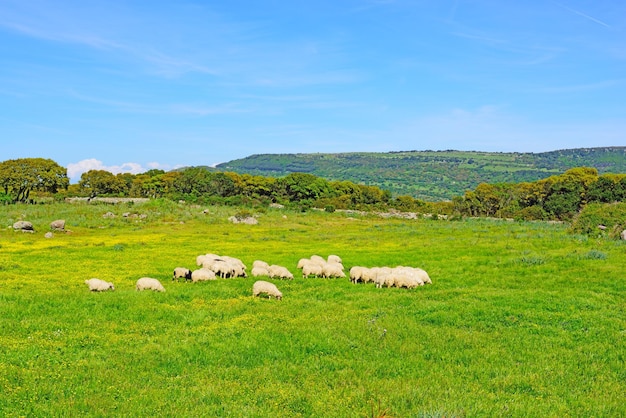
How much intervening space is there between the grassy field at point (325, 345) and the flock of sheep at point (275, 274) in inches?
34.1

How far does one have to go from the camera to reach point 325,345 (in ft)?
46.1

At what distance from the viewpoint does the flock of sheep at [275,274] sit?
73.5 ft

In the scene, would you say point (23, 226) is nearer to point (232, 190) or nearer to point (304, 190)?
point (232, 190)

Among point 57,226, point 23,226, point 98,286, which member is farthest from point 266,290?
point 23,226

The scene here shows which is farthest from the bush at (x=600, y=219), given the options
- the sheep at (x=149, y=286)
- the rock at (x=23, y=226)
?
the rock at (x=23, y=226)

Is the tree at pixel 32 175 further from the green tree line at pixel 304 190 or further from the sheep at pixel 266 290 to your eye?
the sheep at pixel 266 290

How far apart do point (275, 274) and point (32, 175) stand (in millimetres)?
77366

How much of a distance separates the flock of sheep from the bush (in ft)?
87.7

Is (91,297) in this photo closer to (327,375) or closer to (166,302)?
(166,302)

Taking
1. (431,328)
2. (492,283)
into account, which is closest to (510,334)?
(431,328)

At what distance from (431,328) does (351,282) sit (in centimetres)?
1039

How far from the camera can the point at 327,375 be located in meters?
11.8

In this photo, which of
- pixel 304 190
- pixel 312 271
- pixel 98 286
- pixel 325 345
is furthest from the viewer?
pixel 304 190

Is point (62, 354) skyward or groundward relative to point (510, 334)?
skyward
